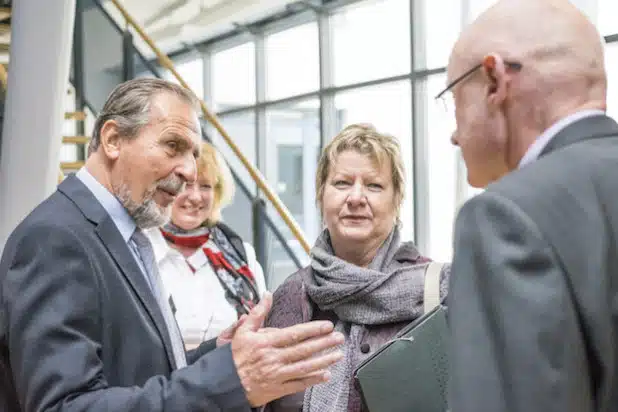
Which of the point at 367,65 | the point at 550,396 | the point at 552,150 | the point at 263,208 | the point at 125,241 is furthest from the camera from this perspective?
the point at 367,65

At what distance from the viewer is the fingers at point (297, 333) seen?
1.54 m

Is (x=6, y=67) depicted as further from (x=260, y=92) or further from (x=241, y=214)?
(x=260, y=92)

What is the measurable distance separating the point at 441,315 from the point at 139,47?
5.51m

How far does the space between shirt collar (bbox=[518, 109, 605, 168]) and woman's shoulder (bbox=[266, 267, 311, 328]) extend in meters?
1.24

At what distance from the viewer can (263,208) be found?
5.96 meters

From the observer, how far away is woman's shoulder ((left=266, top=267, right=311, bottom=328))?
222cm

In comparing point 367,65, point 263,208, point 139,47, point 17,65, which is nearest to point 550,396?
point 17,65

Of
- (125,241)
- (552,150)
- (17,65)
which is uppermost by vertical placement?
(17,65)

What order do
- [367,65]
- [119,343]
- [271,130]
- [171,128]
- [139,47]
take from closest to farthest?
[119,343]
[171,128]
[139,47]
[367,65]
[271,130]

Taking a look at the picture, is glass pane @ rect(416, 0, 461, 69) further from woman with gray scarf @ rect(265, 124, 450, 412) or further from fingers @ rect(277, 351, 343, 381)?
fingers @ rect(277, 351, 343, 381)

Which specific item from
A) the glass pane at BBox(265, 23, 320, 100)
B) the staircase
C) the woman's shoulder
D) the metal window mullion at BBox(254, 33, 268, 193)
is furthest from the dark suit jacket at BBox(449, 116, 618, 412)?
the metal window mullion at BBox(254, 33, 268, 193)

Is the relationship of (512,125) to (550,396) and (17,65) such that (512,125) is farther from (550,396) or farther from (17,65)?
(17,65)

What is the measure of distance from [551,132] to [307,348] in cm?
70

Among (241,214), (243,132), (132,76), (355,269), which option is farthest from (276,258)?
(243,132)
